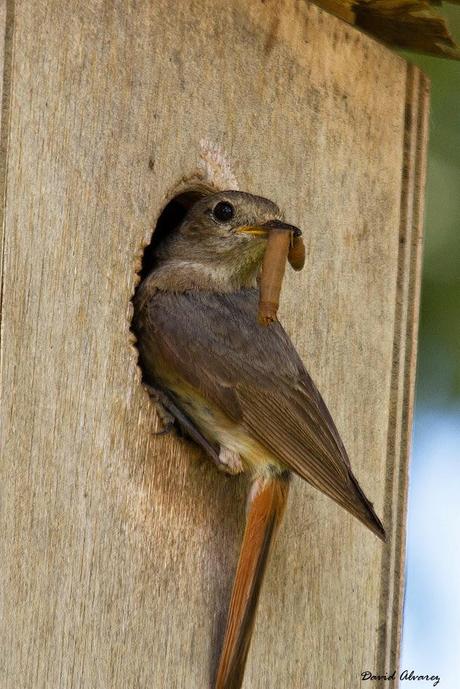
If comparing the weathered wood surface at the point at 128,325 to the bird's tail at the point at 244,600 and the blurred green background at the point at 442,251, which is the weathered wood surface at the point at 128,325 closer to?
the bird's tail at the point at 244,600

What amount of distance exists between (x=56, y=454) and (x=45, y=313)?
296mm

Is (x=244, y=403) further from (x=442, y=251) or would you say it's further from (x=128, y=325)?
(x=442, y=251)

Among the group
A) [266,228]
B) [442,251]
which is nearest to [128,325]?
[266,228]

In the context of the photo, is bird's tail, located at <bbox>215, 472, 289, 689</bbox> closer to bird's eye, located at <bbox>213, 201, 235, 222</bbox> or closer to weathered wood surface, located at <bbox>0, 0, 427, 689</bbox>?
weathered wood surface, located at <bbox>0, 0, 427, 689</bbox>

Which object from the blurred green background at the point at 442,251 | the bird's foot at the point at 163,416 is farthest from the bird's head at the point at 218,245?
the blurred green background at the point at 442,251

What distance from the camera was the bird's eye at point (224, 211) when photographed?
13.1 ft

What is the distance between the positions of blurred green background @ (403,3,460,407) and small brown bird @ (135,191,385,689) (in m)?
1.77

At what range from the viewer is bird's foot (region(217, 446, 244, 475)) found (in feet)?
12.4

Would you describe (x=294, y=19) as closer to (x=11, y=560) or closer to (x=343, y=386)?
(x=343, y=386)

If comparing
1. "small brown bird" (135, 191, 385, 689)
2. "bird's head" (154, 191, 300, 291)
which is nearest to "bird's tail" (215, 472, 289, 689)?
"small brown bird" (135, 191, 385, 689)

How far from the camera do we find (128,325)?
365 cm

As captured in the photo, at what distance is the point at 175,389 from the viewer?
3.84 m

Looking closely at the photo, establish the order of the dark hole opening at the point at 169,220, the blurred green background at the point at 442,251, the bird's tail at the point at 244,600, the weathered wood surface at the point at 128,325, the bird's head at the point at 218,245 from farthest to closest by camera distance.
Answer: the blurred green background at the point at 442,251 < the dark hole opening at the point at 169,220 < the bird's head at the point at 218,245 < the bird's tail at the point at 244,600 < the weathered wood surface at the point at 128,325

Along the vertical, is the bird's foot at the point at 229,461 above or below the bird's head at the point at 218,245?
below
